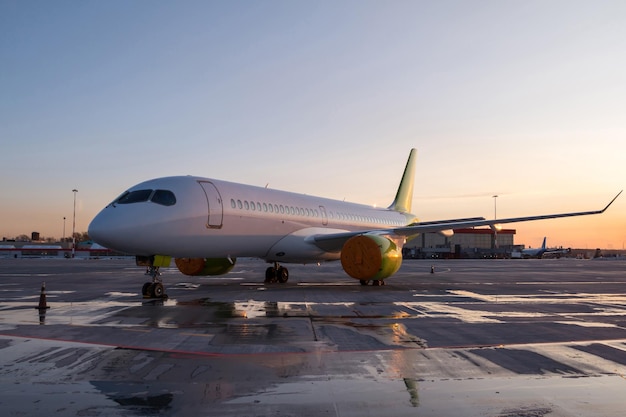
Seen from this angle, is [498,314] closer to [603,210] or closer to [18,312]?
[18,312]

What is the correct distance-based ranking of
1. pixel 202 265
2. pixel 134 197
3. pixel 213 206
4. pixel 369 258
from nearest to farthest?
pixel 134 197
pixel 213 206
pixel 369 258
pixel 202 265

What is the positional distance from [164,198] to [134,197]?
965 millimetres

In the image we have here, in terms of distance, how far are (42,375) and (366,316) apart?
7.85m

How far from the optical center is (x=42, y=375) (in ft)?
21.6

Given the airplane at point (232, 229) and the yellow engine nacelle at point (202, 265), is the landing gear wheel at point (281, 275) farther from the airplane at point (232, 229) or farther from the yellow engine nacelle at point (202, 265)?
the yellow engine nacelle at point (202, 265)

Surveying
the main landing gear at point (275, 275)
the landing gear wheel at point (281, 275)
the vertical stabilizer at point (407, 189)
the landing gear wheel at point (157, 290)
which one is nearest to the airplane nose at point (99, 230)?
the landing gear wheel at point (157, 290)

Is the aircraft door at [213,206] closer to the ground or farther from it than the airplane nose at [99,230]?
farther from it

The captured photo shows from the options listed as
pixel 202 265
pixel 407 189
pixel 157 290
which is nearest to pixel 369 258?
pixel 202 265

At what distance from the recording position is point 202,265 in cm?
2395

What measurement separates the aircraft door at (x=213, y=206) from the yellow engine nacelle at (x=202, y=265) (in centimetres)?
456

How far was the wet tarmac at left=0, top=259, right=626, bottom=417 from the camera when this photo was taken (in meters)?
5.41

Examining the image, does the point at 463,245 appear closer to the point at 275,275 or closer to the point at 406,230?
the point at 406,230

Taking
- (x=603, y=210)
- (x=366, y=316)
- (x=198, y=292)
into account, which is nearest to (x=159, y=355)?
(x=366, y=316)

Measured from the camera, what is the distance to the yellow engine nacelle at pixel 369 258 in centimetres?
2188
